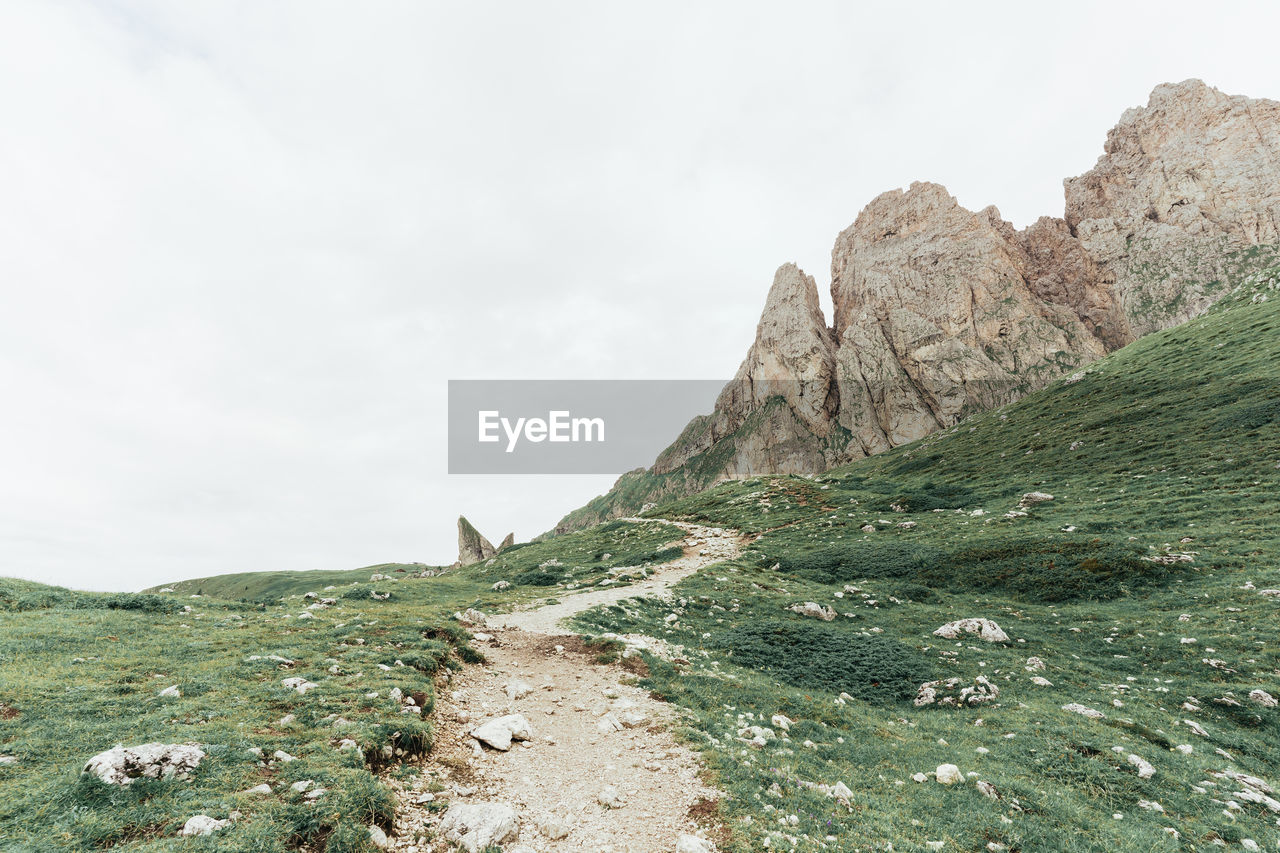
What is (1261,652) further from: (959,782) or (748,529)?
(748,529)

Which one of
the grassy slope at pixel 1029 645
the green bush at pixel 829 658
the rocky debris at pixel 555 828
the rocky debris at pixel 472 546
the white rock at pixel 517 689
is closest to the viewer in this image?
the rocky debris at pixel 555 828

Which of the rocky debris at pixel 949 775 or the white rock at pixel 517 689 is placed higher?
the white rock at pixel 517 689

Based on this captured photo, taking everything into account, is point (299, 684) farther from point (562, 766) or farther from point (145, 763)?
point (562, 766)

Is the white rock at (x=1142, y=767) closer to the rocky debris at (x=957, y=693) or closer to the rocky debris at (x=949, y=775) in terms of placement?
the rocky debris at (x=957, y=693)

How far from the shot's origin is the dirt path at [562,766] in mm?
8156

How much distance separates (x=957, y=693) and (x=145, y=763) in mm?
20250

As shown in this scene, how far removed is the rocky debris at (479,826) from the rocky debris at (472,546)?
9185cm

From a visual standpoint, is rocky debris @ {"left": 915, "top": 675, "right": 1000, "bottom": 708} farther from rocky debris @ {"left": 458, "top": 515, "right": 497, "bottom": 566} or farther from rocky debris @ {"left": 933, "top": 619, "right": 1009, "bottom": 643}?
rocky debris @ {"left": 458, "top": 515, "right": 497, "bottom": 566}

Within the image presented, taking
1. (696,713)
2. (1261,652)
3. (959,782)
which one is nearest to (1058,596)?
(1261,652)

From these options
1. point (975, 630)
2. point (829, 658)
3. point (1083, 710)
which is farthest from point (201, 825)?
point (975, 630)

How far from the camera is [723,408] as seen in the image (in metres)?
164

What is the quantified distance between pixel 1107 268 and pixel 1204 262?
60.3ft

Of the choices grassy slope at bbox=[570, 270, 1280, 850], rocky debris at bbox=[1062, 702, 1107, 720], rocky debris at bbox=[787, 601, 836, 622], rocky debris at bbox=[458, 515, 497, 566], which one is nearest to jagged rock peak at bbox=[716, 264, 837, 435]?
rocky debris at bbox=[458, 515, 497, 566]

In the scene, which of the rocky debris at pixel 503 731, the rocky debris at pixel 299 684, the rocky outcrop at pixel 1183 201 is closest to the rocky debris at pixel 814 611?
the rocky debris at pixel 503 731
